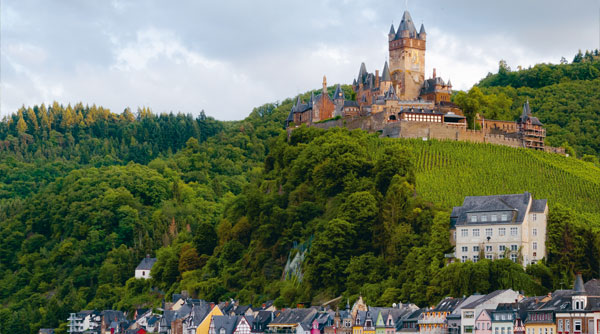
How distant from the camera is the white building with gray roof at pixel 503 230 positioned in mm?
87375

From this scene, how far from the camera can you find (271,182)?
123750 mm

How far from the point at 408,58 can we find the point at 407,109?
35.3ft

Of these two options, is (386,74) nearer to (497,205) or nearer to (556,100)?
(556,100)

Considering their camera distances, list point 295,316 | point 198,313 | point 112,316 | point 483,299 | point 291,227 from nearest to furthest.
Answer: point 483,299
point 295,316
point 198,313
point 291,227
point 112,316

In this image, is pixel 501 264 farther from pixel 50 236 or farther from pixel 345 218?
pixel 50 236

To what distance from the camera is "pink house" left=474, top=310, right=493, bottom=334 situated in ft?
255

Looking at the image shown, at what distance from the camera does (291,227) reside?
111 m

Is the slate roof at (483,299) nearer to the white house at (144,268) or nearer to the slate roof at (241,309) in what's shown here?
the slate roof at (241,309)

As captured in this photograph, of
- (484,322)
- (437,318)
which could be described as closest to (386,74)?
(437,318)

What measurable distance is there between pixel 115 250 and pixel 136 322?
110 ft

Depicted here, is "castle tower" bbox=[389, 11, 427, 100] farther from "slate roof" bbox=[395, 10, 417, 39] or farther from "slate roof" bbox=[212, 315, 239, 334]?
"slate roof" bbox=[212, 315, 239, 334]

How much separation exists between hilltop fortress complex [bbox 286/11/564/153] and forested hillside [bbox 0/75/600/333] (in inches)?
128

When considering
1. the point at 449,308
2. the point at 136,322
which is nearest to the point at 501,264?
the point at 449,308

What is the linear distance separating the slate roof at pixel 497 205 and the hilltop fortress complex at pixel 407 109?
2741cm
